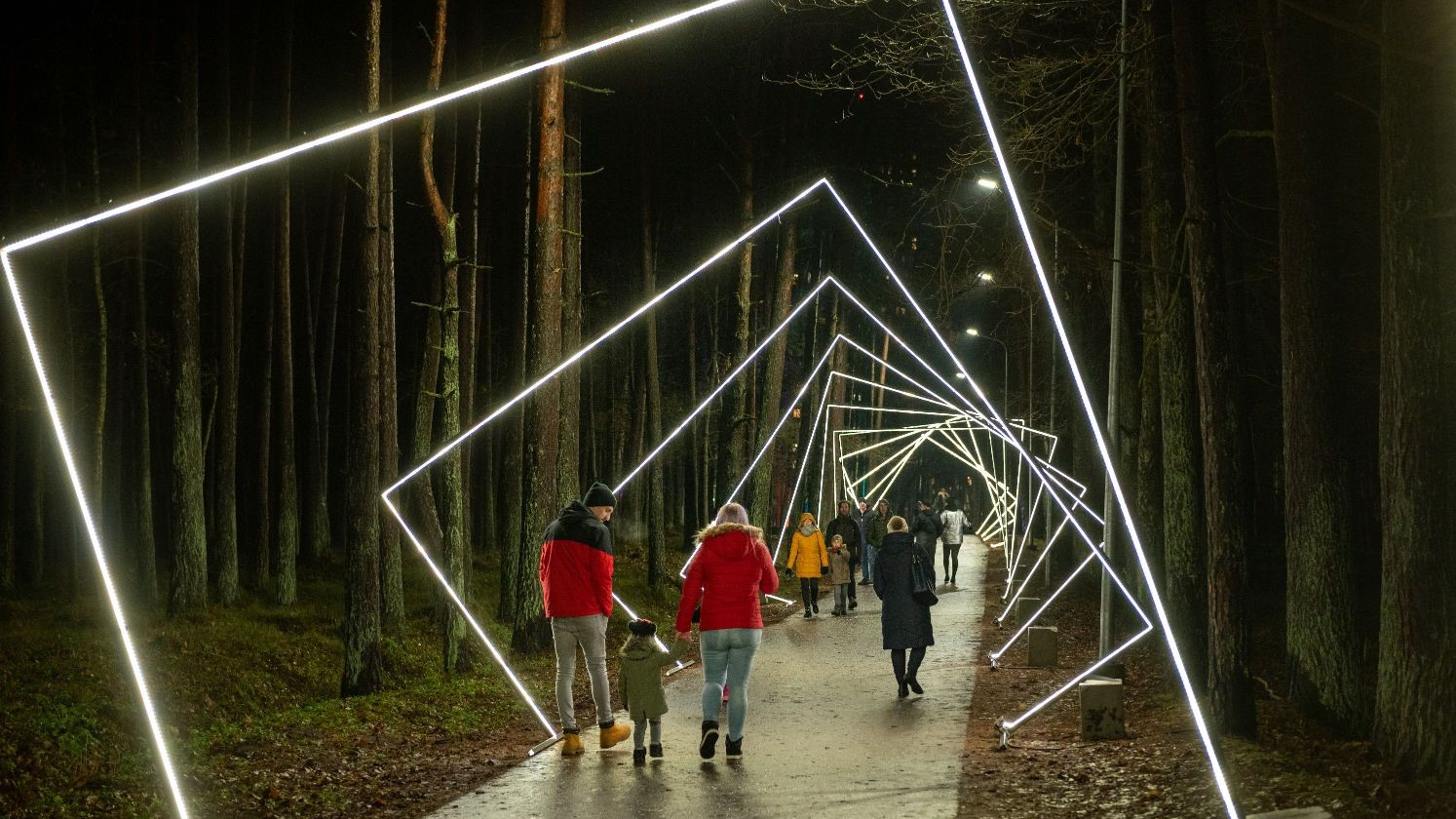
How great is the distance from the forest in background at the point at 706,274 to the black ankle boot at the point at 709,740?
4058 millimetres

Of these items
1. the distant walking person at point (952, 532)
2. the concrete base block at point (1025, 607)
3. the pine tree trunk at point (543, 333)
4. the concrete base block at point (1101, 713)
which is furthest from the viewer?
the distant walking person at point (952, 532)

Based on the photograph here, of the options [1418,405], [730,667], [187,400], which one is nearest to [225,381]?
[187,400]

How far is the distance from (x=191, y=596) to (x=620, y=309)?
54.4 feet

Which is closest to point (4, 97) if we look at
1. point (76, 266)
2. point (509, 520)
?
point (76, 266)

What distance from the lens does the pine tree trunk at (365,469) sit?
43.6 feet

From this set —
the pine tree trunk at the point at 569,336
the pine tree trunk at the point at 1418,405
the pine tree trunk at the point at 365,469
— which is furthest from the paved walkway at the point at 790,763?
the pine tree trunk at the point at 569,336

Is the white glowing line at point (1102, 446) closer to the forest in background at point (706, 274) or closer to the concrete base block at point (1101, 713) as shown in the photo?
the forest in background at point (706, 274)

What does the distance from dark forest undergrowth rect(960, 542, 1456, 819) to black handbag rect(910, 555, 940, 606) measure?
1.08m

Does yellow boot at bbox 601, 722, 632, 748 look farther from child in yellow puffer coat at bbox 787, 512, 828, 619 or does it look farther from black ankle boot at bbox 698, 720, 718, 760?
child in yellow puffer coat at bbox 787, 512, 828, 619

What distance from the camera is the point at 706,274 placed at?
109ft

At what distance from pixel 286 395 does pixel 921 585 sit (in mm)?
13615

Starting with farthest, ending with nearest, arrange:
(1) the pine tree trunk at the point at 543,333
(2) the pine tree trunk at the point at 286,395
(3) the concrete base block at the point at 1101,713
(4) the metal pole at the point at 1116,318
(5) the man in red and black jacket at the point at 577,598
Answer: (2) the pine tree trunk at the point at 286,395 < (1) the pine tree trunk at the point at 543,333 < (4) the metal pole at the point at 1116,318 < (3) the concrete base block at the point at 1101,713 < (5) the man in red and black jacket at the point at 577,598

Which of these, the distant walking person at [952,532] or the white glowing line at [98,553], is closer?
the white glowing line at [98,553]

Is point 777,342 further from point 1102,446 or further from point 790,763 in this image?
point 1102,446
